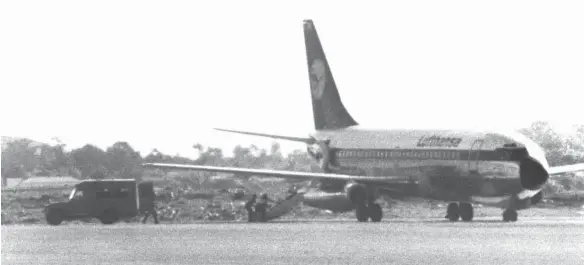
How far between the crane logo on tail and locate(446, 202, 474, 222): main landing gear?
38.7 ft

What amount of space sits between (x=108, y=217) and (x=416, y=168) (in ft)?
38.1

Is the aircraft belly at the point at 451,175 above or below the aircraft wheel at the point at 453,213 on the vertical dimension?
above

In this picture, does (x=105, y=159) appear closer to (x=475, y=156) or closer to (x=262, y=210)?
(x=262, y=210)

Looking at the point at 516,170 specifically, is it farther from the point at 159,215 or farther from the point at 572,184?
the point at 572,184

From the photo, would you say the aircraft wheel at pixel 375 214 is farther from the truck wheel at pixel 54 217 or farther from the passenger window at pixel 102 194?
the truck wheel at pixel 54 217

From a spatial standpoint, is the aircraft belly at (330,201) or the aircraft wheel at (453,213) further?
the aircraft belly at (330,201)

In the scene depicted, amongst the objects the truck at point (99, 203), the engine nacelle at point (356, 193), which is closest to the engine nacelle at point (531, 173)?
the engine nacelle at point (356, 193)

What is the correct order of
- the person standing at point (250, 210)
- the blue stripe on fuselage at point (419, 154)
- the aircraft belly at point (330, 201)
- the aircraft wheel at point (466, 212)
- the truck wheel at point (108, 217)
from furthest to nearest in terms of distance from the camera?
1. the aircraft belly at point (330, 201)
2. the person standing at point (250, 210)
3. the aircraft wheel at point (466, 212)
4. the truck wheel at point (108, 217)
5. the blue stripe on fuselage at point (419, 154)

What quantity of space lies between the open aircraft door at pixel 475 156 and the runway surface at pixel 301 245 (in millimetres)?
7711

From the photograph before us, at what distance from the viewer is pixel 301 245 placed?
31.6 meters

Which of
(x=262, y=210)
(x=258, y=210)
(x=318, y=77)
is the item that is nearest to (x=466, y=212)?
(x=262, y=210)

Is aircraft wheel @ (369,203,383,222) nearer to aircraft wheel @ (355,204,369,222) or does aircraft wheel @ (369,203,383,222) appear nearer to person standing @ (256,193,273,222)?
aircraft wheel @ (355,204,369,222)

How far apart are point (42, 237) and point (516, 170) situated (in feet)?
59.3

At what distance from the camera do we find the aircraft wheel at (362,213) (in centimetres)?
5192
